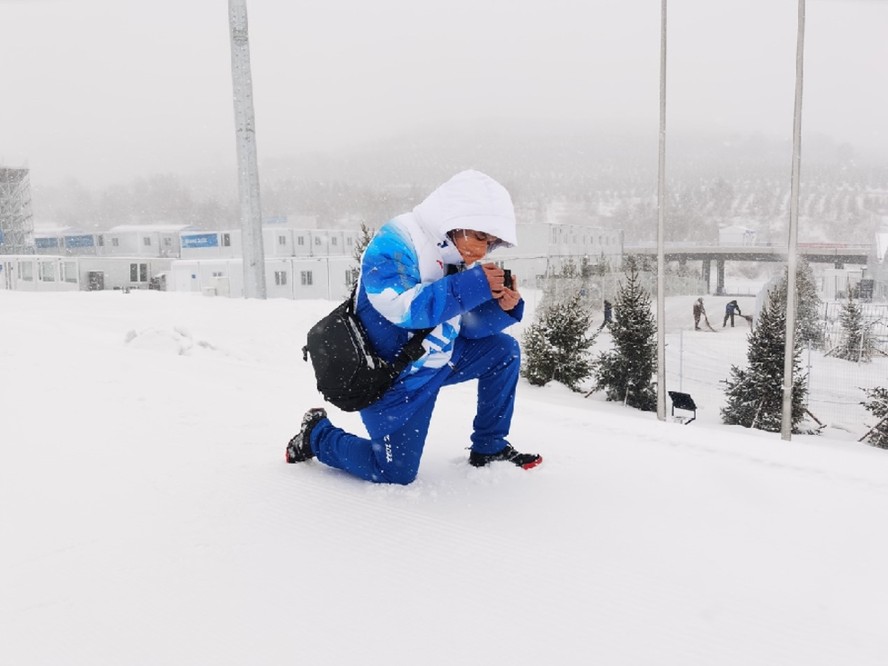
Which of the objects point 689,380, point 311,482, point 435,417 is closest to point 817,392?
point 689,380

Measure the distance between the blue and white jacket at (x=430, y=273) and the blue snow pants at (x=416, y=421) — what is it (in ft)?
0.28

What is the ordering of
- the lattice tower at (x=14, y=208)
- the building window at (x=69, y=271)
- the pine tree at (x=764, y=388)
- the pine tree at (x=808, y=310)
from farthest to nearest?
the lattice tower at (x=14, y=208) < the building window at (x=69, y=271) < the pine tree at (x=808, y=310) < the pine tree at (x=764, y=388)

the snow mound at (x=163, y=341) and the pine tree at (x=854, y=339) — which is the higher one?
the snow mound at (x=163, y=341)

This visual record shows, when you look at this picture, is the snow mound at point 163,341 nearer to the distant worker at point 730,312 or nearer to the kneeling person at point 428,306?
the kneeling person at point 428,306

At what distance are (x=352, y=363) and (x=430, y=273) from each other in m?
0.38

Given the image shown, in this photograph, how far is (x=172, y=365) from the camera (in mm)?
4242

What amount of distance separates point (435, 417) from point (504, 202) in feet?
4.86

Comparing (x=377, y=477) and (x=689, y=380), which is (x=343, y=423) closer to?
(x=377, y=477)

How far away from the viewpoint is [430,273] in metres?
2.05

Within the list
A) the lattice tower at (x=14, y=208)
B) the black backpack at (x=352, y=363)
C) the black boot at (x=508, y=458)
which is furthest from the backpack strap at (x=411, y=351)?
the lattice tower at (x=14, y=208)

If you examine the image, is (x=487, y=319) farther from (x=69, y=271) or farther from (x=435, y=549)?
(x=69, y=271)

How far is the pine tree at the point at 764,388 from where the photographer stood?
47.3 ft

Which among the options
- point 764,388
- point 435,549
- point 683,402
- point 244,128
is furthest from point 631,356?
point 435,549

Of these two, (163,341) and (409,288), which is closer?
(409,288)
